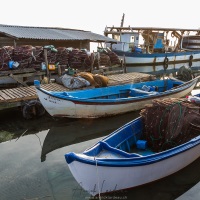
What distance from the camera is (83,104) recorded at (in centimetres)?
993

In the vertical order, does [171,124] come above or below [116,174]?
above

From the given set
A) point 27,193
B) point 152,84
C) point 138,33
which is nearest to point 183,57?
point 138,33

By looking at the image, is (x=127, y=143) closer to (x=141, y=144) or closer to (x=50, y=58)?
(x=141, y=144)

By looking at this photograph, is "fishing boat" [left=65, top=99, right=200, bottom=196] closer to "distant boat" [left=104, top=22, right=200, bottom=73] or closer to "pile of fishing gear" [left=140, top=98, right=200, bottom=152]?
"pile of fishing gear" [left=140, top=98, right=200, bottom=152]

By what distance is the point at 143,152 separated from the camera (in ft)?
23.6

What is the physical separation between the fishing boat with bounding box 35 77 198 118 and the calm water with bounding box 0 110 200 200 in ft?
1.84

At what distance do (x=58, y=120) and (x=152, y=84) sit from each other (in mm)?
6709

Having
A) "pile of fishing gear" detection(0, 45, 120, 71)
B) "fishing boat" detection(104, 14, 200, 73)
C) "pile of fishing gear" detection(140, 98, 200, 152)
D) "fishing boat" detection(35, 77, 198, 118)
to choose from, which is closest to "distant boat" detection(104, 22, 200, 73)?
"fishing boat" detection(104, 14, 200, 73)

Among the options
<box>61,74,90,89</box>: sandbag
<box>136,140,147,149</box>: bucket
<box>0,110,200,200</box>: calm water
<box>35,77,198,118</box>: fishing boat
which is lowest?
<box>0,110,200,200</box>: calm water

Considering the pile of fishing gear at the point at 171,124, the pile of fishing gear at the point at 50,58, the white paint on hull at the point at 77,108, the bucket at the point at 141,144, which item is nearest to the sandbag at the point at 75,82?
the white paint on hull at the point at 77,108

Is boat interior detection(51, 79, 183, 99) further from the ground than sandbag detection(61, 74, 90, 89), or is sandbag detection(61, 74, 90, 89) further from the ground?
sandbag detection(61, 74, 90, 89)

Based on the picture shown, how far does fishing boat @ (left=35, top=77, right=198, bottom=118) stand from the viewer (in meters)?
9.68

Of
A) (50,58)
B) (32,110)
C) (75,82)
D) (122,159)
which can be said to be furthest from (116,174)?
(50,58)

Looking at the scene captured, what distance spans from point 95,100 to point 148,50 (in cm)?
1810
